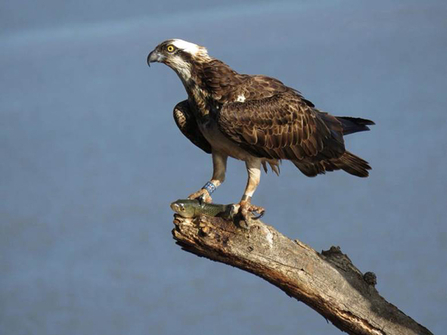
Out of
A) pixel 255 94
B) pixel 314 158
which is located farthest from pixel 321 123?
pixel 255 94

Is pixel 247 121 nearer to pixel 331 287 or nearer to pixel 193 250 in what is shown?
pixel 193 250

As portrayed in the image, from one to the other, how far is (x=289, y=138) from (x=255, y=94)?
41cm

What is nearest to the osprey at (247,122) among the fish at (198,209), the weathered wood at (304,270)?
the fish at (198,209)

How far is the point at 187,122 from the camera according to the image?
5.40m

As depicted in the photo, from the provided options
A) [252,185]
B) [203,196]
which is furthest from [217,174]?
[252,185]

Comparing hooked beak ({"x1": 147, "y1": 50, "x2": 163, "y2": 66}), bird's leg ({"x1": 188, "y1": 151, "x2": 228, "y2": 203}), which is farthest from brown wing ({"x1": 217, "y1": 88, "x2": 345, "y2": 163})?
hooked beak ({"x1": 147, "y1": 50, "x2": 163, "y2": 66})

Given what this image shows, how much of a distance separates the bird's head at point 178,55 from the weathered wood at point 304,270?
46.2 inches

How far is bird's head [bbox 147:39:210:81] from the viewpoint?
16.8 ft

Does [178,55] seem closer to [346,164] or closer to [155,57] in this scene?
[155,57]

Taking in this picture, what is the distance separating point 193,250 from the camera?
4789 millimetres

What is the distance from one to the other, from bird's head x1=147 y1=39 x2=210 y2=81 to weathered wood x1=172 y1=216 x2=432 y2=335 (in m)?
1.17

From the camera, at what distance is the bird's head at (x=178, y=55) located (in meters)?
5.13

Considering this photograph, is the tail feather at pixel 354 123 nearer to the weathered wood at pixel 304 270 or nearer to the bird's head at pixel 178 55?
the weathered wood at pixel 304 270

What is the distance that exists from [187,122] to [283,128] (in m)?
0.74
